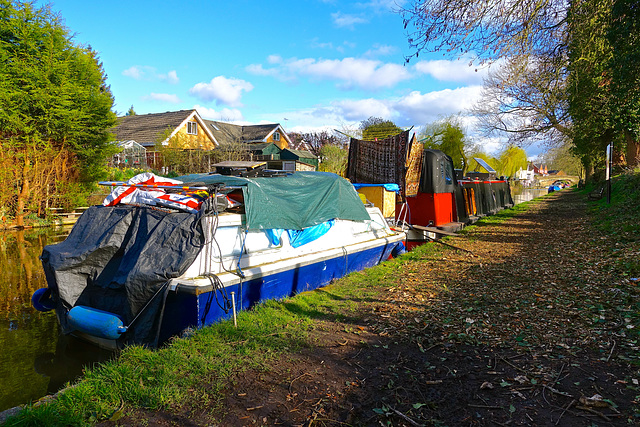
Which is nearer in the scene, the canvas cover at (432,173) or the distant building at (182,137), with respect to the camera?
the canvas cover at (432,173)

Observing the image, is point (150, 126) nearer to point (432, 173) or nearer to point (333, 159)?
point (333, 159)

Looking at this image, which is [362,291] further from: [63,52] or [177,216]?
[63,52]

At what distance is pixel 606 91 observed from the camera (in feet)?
40.1

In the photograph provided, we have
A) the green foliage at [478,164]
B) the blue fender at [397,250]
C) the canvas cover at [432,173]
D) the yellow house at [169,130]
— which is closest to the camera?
the blue fender at [397,250]

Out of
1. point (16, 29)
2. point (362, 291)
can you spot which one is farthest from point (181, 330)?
point (16, 29)

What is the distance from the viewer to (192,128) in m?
36.8

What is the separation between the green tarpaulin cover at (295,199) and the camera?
5988mm

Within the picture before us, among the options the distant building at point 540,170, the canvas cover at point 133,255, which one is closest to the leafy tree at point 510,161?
the canvas cover at point 133,255

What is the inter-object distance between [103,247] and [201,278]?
1454 millimetres

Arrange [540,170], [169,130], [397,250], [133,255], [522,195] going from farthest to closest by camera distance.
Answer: [540,170]
[522,195]
[169,130]
[397,250]
[133,255]

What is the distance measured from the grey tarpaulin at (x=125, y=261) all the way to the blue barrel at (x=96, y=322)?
4.0 inches

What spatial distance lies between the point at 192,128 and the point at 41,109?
1973 cm

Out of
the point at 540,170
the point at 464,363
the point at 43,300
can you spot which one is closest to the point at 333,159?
the point at 43,300

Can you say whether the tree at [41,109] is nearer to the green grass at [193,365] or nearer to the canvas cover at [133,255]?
the canvas cover at [133,255]
